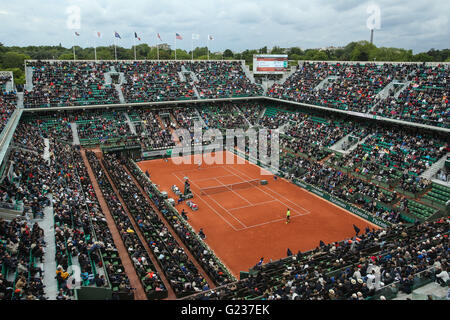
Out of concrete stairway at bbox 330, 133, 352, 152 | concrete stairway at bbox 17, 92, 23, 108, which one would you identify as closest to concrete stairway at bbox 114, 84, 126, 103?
concrete stairway at bbox 17, 92, 23, 108

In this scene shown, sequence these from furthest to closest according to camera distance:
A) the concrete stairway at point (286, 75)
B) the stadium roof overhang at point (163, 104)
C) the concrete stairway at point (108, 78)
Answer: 1. the concrete stairway at point (286, 75)
2. the concrete stairway at point (108, 78)
3. the stadium roof overhang at point (163, 104)

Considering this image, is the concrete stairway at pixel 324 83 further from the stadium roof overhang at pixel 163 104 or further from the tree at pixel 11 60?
the tree at pixel 11 60

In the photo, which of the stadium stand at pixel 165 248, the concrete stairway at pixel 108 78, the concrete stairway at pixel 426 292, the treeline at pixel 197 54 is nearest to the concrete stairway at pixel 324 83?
the treeline at pixel 197 54

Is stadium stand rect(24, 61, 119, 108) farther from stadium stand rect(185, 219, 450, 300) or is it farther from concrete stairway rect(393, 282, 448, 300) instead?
concrete stairway rect(393, 282, 448, 300)

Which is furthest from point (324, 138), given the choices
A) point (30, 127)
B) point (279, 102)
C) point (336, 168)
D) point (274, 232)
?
point (30, 127)
